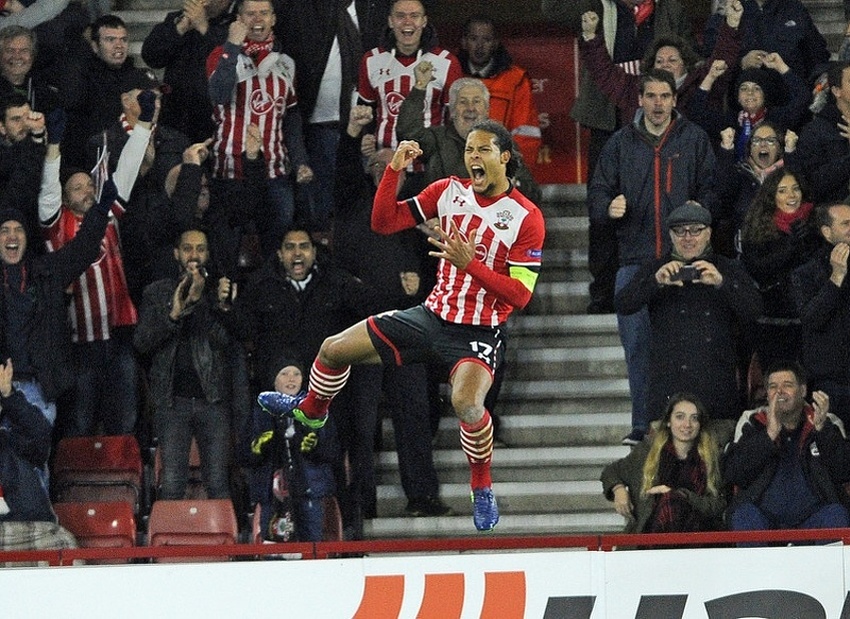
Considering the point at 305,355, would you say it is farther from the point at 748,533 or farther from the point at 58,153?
the point at 748,533

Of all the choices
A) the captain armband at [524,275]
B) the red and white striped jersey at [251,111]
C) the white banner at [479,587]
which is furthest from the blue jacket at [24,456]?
the captain armband at [524,275]

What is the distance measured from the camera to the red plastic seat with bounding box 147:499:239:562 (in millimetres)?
11492

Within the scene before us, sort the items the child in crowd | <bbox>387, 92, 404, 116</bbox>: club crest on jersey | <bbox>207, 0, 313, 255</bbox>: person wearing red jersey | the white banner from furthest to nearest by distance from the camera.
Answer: <bbox>387, 92, 404, 116</bbox>: club crest on jersey → <bbox>207, 0, 313, 255</bbox>: person wearing red jersey → the child in crowd → the white banner

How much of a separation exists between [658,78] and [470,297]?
321 centimetres

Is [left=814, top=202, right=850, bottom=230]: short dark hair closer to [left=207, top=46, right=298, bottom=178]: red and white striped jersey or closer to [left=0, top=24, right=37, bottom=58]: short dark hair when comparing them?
[left=207, top=46, right=298, bottom=178]: red and white striped jersey

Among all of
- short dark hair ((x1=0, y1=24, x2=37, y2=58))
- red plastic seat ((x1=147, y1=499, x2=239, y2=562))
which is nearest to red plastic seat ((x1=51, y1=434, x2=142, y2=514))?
red plastic seat ((x1=147, y1=499, x2=239, y2=562))

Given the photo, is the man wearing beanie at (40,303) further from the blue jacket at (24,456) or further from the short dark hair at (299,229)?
the short dark hair at (299,229)

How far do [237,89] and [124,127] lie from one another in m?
0.81

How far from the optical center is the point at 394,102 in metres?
13.0

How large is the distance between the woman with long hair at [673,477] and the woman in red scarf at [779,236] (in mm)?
1235

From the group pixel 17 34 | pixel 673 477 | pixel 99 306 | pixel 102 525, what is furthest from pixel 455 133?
Answer: pixel 102 525

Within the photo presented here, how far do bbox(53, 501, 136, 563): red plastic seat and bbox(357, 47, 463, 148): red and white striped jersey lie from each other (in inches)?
122

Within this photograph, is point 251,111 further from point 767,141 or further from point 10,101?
point 767,141

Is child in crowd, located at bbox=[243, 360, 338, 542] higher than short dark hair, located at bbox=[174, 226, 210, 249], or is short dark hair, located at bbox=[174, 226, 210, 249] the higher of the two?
short dark hair, located at bbox=[174, 226, 210, 249]
